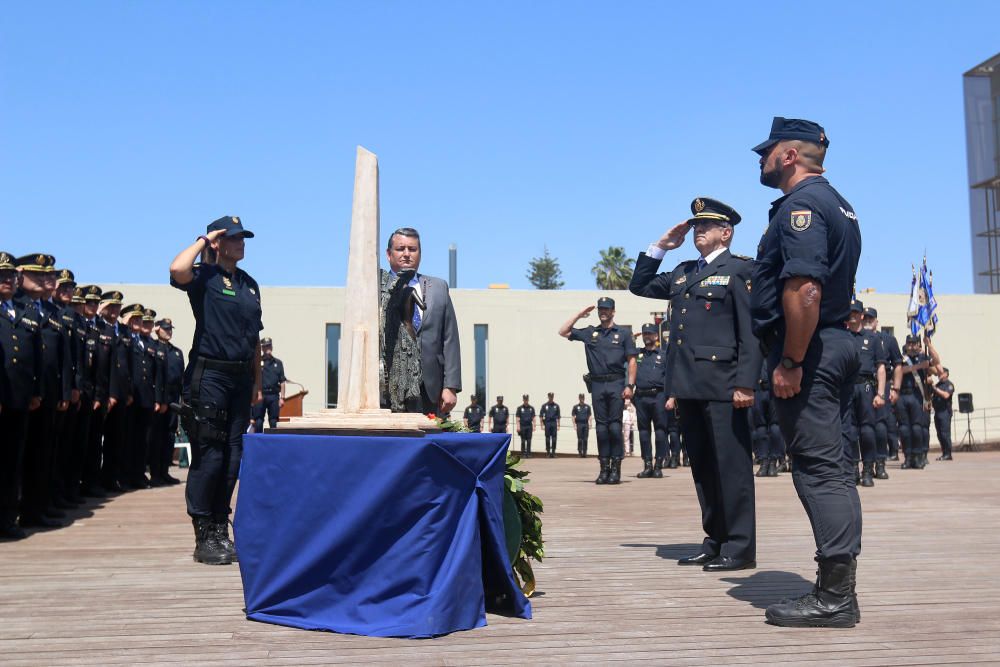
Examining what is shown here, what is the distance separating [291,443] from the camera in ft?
13.9

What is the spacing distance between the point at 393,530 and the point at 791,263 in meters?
1.95

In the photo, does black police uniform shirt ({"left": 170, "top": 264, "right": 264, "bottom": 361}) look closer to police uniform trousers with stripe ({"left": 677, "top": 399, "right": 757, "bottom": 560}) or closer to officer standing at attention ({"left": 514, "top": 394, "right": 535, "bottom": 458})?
police uniform trousers with stripe ({"left": 677, "top": 399, "right": 757, "bottom": 560})

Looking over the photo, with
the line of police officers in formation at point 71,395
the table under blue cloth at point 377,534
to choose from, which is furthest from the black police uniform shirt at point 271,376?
the table under blue cloth at point 377,534

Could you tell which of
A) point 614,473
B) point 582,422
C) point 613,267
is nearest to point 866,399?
Answer: point 614,473

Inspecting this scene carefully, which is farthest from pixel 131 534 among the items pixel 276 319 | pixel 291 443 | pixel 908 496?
pixel 276 319

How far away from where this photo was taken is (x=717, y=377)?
19.0 ft

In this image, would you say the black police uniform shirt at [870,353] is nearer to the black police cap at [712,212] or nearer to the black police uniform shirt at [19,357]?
the black police cap at [712,212]

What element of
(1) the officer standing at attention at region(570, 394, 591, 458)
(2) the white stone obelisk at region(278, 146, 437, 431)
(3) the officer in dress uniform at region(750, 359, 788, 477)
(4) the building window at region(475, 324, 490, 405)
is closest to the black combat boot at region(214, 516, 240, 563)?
(2) the white stone obelisk at region(278, 146, 437, 431)

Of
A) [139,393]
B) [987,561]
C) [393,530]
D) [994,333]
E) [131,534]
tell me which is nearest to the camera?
[393,530]

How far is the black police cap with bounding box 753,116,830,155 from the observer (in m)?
4.57

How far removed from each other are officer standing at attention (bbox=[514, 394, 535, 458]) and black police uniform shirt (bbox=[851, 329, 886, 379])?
19032mm

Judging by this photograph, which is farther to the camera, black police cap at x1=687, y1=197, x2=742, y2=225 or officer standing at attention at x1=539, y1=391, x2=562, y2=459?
officer standing at attention at x1=539, y1=391, x2=562, y2=459

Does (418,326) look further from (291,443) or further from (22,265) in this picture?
(22,265)

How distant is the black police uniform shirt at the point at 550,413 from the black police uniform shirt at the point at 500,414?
3.80 feet
